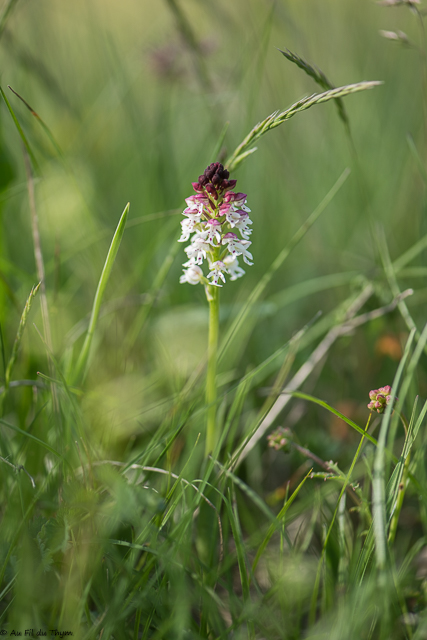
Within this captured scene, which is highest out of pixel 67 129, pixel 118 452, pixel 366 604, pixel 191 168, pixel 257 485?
pixel 67 129

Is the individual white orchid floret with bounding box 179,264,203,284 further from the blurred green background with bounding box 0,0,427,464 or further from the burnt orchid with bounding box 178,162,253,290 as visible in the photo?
the blurred green background with bounding box 0,0,427,464

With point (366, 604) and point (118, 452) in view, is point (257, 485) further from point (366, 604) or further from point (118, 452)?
point (366, 604)

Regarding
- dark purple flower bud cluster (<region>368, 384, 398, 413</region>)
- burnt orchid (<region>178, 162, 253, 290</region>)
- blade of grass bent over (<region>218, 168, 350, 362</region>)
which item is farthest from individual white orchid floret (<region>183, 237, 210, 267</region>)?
dark purple flower bud cluster (<region>368, 384, 398, 413</region>)

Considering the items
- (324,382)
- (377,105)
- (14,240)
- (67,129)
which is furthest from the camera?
(377,105)

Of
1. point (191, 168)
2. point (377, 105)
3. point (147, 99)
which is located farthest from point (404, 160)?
point (147, 99)

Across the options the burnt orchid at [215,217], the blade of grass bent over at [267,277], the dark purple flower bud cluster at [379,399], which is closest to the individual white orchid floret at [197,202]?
the burnt orchid at [215,217]

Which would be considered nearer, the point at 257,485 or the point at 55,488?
the point at 55,488

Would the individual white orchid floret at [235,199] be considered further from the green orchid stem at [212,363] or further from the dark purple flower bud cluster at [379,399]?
the dark purple flower bud cluster at [379,399]
